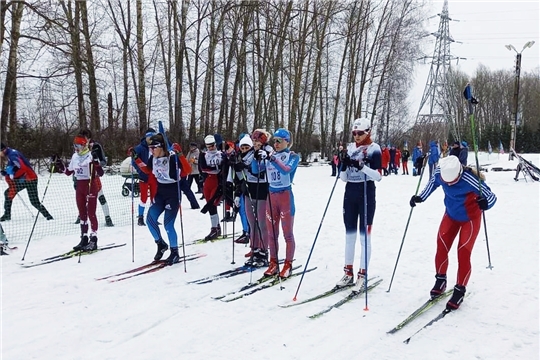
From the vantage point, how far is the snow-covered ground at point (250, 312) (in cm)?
362

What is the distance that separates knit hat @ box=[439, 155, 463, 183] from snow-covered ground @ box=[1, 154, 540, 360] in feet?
4.38

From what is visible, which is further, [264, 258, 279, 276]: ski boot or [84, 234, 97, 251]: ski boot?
[84, 234, 97, 251]: ski boot

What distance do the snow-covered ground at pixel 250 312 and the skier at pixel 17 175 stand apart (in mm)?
1889

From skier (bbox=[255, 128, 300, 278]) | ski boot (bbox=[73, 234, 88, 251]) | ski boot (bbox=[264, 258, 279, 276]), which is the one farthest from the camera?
ski boot (bbox=[73, 234, 88, 251])

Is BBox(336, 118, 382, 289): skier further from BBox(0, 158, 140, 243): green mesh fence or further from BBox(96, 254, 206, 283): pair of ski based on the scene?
BBox(0, 158, 140, 243): green mesh fence

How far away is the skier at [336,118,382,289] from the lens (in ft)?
15.8

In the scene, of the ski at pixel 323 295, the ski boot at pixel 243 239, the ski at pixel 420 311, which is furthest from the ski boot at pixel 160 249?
the ski at pixel 420 311

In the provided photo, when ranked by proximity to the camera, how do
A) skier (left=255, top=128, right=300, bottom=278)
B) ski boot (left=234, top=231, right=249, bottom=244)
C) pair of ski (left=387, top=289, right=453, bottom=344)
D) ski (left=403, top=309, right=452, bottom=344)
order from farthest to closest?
ski boot (left=234, top=231, right=249, bottom=244) < skier (left=255, top=128, right=300, bottom=278) < pair of ski (left=387, top=289, right=453, bottom=344) < ski (left=403, top=309, right=452, bottom=344)

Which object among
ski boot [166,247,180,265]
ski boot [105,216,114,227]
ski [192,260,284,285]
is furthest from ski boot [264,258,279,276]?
ski boot [105,216,114,227]

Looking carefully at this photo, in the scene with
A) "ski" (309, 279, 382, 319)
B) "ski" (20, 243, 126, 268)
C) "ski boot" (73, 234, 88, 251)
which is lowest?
"ski" (309, 279, 382, 319)

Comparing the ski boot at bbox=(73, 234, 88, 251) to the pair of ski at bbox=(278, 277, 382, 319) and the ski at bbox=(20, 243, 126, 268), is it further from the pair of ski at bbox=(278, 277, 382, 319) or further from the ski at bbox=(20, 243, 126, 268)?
the pair of ski at bbox=(278, 277, 382, 319)

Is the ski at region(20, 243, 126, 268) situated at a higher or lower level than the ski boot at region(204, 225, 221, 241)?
lower

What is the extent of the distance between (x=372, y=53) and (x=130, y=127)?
19002 mm

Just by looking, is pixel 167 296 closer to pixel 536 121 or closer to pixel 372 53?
pixel 372 53
